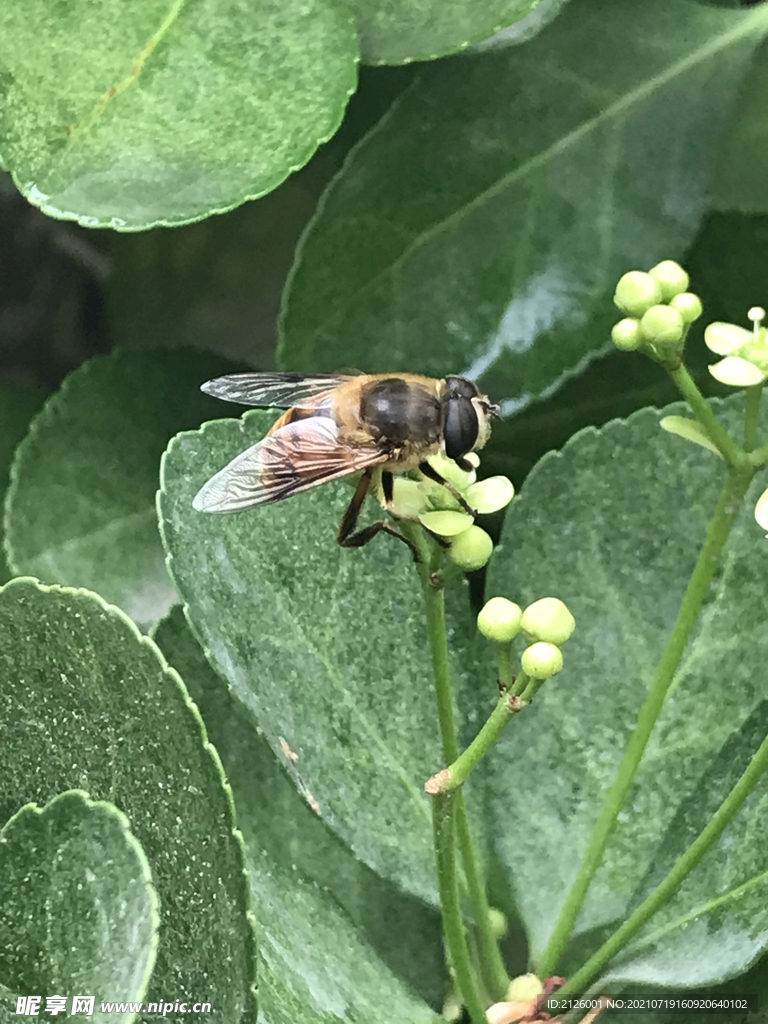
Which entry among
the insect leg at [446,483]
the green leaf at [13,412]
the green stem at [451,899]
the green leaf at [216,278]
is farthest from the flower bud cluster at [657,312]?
the green leaf at [13,412]


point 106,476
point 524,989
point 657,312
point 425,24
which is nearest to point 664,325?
point 657,312

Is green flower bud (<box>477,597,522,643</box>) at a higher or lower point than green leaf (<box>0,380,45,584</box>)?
higher

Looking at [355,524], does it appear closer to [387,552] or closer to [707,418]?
[387,552]

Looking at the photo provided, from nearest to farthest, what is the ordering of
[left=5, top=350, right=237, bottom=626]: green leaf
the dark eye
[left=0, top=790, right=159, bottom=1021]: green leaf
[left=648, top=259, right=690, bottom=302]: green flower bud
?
[left=0, top=790, right=159, bottom=1021]: green leaf → [left=648, top=259, right=690, bottom=302]: green flower bud → the dark eye → [left=5, top=350, right=237, bottom=626]: green leaf

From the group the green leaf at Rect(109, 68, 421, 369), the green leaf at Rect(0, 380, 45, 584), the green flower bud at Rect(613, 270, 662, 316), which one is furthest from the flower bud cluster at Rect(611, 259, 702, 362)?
the green leaf at Rect(0, 380, 45, 584)

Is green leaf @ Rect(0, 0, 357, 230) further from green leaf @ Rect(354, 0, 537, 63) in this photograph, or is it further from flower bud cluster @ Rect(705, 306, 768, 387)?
flower bud cluster @ Rect(705, 306, 768, 387)

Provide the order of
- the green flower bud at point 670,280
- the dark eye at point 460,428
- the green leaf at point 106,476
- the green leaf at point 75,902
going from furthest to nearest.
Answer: the green leaf at point 106,476
the dark eye at point 460,428
the green flower bud at point 670,280
the green leaf at point 75,902

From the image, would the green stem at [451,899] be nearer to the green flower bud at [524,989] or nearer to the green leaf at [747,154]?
the green flower bud at [524,989]

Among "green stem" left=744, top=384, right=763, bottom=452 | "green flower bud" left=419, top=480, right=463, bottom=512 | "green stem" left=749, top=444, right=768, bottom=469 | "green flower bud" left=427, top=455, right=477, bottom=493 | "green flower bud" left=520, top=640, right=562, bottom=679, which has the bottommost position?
"green flower bud" left=427, top=455, right=477, bottom=493
